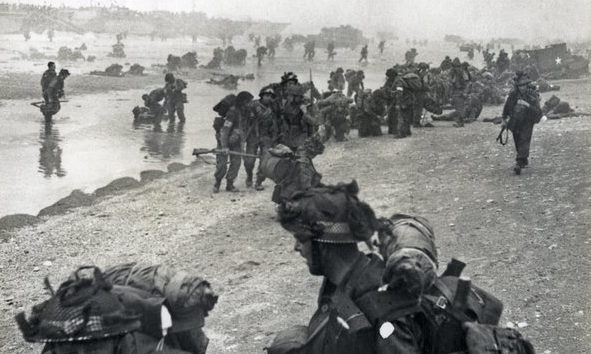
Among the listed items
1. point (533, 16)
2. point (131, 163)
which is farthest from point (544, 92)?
point (533, 16)

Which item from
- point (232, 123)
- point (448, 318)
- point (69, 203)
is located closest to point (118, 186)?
point (69, 203)

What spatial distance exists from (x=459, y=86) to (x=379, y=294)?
17548 mm

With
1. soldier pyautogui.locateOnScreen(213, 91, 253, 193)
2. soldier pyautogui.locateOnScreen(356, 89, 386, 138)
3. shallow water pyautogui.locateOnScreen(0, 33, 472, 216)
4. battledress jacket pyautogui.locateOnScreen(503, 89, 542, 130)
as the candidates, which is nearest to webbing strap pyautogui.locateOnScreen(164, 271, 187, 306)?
soldier pyautogui.locateOnScreen(213, 91, 253, 193)

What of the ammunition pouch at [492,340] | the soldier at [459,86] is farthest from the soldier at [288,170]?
the soldier at [459,86]

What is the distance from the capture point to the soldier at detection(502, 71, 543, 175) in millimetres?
10336

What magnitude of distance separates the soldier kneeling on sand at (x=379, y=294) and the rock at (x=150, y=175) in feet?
34.6

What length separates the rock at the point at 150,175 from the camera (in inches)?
516

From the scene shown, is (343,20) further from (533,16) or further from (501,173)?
(501,173)

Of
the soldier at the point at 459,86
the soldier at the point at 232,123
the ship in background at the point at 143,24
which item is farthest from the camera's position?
the ship in background at the point at 143,24

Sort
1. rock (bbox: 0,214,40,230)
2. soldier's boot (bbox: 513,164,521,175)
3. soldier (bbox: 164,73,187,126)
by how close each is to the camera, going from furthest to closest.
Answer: soldier (bbox: 164,73,187,126), soldier's boot (bbox: 513,164,521,175), rock (bbox: 0,214,40,230)

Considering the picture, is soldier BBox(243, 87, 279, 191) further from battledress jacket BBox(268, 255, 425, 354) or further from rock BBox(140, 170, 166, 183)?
battledress jacket BBox(268, 255, 425, 354)

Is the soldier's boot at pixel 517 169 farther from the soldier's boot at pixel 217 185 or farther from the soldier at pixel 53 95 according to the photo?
the soldier at pixel 53 95

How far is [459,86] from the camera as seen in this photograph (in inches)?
759

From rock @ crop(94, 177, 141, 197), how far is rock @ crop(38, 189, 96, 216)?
0.30 m
